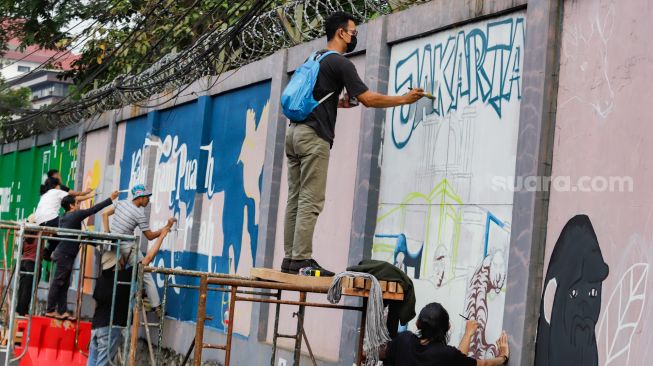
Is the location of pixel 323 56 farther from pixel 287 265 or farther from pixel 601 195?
pixel 601 195

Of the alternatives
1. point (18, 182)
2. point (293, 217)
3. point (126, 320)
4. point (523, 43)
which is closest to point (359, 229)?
point (293, 217)

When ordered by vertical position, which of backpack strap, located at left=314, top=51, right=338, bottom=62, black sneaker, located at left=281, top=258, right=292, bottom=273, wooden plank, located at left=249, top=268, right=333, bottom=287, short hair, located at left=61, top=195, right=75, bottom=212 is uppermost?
backpack strap, located at left=314, top=51, right=338, bottom=62

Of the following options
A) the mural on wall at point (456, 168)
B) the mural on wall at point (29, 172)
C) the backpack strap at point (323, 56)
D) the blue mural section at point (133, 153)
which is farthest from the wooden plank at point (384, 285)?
the mural on wall at point (29, 172)

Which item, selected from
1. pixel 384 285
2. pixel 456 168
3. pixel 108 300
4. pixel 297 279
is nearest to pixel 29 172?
pixel 108 300

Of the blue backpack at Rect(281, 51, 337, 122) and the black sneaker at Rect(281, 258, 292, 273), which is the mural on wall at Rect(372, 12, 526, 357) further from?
the black sneaker at Rect(281, 258, 292, 273)

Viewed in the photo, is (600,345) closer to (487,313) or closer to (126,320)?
(487,313)

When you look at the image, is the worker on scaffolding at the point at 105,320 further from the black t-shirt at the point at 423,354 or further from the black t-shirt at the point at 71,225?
the black t-shirt at the point at 423,354

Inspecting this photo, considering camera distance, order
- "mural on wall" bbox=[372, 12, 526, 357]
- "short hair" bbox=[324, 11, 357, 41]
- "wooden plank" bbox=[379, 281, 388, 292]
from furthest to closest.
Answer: "mural on wall" bbox=[372, 12, 526, 357]
"short hair" bbox=[324, 11, 357, 41]
"wooden plank" bbox=[379, 281, 388, 292]

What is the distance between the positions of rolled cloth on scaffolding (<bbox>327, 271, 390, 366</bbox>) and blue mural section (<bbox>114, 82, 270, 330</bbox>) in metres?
4.70

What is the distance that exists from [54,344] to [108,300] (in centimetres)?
112

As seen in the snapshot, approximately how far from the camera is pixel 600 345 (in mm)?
6359

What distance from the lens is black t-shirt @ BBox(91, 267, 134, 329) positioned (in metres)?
11.8

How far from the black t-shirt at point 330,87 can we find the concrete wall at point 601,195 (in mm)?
1351

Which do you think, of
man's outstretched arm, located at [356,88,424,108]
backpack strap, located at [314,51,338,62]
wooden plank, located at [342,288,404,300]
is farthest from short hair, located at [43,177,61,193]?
wooden plank, located at [342,288,404,300]
